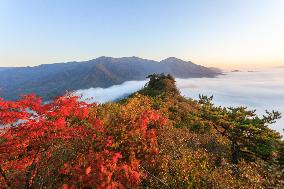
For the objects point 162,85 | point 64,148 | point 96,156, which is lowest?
point 162,85

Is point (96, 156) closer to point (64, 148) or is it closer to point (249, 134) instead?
point (64, 148)

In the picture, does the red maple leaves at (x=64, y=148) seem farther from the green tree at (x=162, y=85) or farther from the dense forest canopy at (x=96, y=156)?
the green tree at (x=162, y=85)

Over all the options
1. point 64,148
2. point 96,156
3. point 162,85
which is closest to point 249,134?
point 96,156

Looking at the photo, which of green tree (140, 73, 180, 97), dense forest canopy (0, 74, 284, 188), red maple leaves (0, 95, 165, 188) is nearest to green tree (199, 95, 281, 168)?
dense forest canopy (0, 74, 284, 188)

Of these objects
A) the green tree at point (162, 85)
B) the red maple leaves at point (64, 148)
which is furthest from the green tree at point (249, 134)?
the green tree at point (162, 85)

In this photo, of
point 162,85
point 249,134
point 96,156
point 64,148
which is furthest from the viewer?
point 162,85

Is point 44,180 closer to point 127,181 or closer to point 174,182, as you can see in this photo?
point 127,181

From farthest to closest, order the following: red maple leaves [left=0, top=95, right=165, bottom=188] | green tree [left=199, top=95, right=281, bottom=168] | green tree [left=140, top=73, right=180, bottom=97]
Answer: green tree [left=140, top=73, right=180, bottom=97] → green tree [left=199, top=95, right=281, bottom=168] → red maple leaves [left=0, top=95, right=165, bottom=188]

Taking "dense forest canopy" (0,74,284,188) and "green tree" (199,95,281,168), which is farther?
"green tree" (199,95,281,168)

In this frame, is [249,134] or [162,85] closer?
[249,134]

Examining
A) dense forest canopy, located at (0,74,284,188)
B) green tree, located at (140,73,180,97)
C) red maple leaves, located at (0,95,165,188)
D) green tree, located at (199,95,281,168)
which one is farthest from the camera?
green tree, located at (140,73,180,97)

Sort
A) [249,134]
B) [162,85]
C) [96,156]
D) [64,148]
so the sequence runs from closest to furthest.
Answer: [96,156]
[64,148]
[249,134]
[162,85]

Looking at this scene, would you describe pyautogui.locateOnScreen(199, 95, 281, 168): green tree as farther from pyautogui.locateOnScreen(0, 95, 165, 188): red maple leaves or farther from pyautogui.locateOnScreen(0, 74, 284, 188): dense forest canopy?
pyautogui.locateOnScreen(0, 95, 165, 188): red maple leaves

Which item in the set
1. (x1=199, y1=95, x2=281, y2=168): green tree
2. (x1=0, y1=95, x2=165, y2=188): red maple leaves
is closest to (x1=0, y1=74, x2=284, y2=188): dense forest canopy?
(x1=0, y1=95, x2=165, y2=188): red maple leaves
